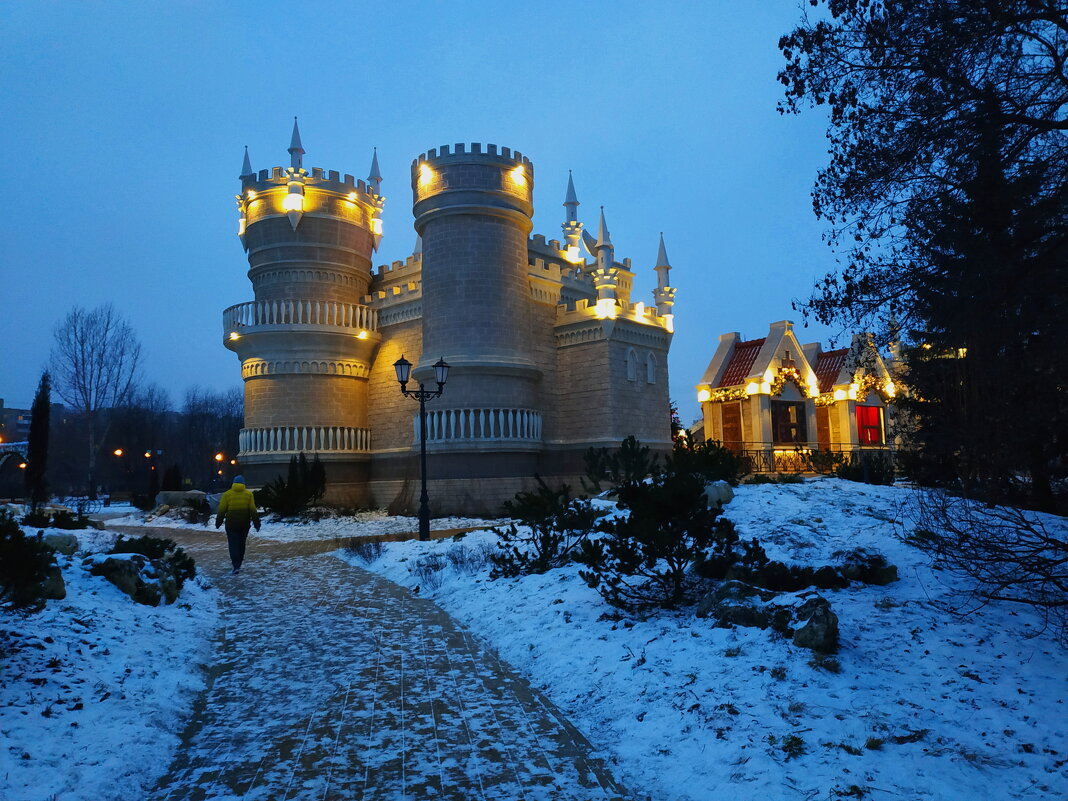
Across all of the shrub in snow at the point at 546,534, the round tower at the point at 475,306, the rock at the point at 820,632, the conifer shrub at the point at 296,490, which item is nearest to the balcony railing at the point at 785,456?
the round tower at the point at 475,306

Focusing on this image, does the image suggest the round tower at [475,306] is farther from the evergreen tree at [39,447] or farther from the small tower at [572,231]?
the evergreen tree at [39,447]

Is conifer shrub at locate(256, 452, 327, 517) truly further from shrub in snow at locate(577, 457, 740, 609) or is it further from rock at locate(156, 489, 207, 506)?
shrub in snow at locate(577, 457, 740, 609)

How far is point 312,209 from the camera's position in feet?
86.6

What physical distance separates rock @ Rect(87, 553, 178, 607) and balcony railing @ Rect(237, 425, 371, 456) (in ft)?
55.9

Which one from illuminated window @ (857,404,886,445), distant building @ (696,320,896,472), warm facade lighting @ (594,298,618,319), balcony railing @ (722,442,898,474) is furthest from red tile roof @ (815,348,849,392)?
warm facade lighting @ (594,298,618,319)

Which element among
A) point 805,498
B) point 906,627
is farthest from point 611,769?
point 805,498

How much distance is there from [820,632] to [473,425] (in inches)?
692

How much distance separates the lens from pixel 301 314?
26.0 m

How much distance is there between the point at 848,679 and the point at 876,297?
12.9 feet

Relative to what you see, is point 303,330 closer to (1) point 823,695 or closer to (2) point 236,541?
(2) point 236,541

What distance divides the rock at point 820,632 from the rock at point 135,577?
760cm

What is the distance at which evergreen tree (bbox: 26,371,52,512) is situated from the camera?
24.0 m

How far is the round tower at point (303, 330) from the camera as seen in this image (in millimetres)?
26078

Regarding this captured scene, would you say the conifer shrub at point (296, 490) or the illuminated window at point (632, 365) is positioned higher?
the illuminated window at point (632, 365)
